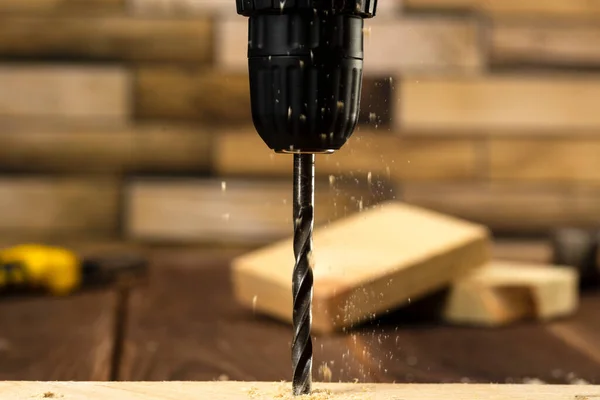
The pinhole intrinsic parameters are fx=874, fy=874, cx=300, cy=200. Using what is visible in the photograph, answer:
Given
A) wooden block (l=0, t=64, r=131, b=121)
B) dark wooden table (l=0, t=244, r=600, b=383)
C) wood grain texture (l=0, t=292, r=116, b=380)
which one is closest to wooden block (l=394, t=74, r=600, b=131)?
wooden block (l=0, t=64, r=131, b=121)

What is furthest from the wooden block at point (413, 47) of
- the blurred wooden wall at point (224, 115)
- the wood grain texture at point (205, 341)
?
the wood grain texture at point (205, 341)

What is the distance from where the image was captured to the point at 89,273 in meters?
1.21

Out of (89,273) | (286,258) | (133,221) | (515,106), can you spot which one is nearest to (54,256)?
(89,273)

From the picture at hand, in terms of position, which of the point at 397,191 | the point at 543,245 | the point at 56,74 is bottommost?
the point at 543,245

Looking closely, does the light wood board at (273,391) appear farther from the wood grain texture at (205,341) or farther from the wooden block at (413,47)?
the wooden block at (413,47)

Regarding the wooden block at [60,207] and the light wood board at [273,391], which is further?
the wooden block at [60,207]

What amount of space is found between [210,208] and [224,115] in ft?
0.61

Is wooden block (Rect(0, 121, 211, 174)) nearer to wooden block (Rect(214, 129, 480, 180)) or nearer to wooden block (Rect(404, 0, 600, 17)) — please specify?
wooden block (Rect(214, 129, 480, 180))

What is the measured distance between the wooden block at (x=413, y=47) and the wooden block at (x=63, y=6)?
21 centimetres

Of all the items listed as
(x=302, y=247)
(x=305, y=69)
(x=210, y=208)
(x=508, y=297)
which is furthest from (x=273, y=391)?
A: (x=210, y=208)

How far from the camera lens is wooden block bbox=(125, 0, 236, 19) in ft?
5.51

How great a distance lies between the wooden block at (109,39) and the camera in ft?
5.52

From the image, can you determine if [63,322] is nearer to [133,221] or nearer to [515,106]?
[133,221]

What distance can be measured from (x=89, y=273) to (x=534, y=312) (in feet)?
1.96
